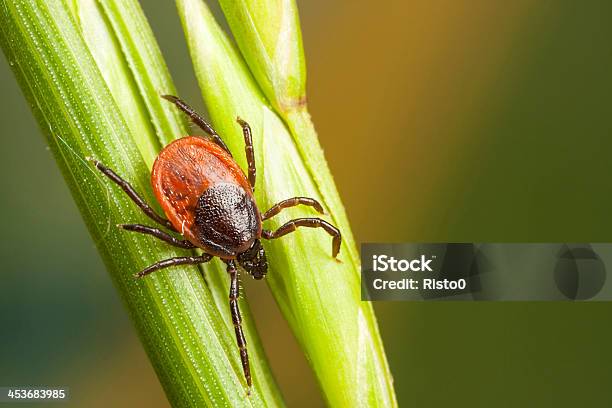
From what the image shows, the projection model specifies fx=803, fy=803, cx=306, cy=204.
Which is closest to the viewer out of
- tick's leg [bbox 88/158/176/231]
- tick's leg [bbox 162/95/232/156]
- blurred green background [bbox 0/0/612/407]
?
tick's leg [bbox 88/158/176/231]

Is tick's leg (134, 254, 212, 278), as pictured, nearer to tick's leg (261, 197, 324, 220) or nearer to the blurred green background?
tick's leg (261, 197, 324, 220)

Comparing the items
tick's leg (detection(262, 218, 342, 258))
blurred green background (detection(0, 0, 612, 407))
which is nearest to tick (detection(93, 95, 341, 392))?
tick's leg (detection(262, 218, 342, 258))

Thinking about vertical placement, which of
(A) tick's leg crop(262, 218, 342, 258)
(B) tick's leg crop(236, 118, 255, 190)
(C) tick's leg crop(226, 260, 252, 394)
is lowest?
(C) tick's leg crop(226, 260, 252, 394)

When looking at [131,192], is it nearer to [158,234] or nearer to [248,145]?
[158,234]

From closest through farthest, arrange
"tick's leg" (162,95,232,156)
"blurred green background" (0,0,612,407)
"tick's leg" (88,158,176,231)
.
Answer: "tick's leg" (88,158,176,231)
"tick's leg" (162,95,232,156)
"blurred green background" (0,0,612,407)

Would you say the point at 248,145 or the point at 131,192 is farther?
the point at 248,145

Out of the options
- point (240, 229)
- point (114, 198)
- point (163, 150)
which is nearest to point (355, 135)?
point (240, 229)

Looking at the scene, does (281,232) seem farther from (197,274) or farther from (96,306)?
(96,306)

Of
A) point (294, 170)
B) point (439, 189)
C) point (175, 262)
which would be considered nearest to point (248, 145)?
point (294, 170)
